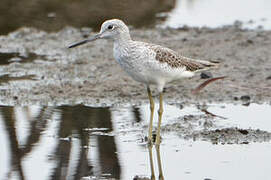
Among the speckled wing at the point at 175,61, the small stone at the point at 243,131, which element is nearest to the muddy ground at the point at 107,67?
the speckled wing at the point at 175,61

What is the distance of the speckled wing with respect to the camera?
824cm

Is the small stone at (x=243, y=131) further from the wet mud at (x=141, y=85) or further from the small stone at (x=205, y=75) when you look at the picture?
the small stone at (x=205, y=75)

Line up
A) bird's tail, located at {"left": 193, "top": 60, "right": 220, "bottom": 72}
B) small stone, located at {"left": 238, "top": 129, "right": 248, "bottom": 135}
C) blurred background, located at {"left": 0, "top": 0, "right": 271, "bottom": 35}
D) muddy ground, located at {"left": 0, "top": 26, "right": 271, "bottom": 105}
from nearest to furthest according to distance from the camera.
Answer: small stone, located at {"left": 238, "top": 129, "right": 248, "bottom": 135}, bird's tail, located at {"left": 193, "top": 60, "right": 220, "bottom": 72}, muddy ground, located at {"left": 0, "top": 26, "right": 271, "bottom": 105}, blurred background, located at {"left": 0, "top": 0, "right": 271, "bottom": 35}

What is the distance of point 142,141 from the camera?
8.20 meters

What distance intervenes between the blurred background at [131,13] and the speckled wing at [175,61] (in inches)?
217

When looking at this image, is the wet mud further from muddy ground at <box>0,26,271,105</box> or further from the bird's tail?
the bird's tail

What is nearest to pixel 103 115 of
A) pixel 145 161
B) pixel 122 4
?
pixel 145 161

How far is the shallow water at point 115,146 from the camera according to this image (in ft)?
22.7

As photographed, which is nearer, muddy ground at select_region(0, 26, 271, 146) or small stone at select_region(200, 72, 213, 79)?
muddy ground at select_region(0, 26, 271, 146)

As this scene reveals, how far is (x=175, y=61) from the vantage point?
27.6 ft

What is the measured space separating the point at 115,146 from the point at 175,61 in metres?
1.34

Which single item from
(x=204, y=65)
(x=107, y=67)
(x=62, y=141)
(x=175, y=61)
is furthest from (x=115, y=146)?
(x=107, y=67)

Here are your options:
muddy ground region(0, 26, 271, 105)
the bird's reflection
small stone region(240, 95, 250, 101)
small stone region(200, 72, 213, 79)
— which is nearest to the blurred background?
muddy ground region(0, 26, 271, 105)

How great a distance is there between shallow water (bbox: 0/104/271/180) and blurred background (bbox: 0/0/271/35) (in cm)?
→ 511
